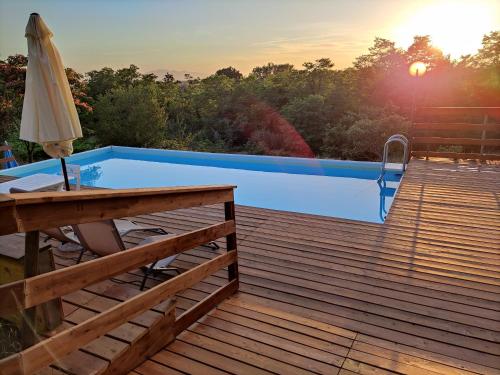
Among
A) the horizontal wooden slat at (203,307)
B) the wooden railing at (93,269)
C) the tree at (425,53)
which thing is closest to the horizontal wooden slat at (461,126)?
the horizontal wooden slat at (203,307)

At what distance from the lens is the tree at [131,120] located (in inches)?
509

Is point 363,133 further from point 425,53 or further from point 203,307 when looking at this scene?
point 203,307

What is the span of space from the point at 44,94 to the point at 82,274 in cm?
272

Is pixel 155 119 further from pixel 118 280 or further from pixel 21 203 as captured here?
pixel 21 203

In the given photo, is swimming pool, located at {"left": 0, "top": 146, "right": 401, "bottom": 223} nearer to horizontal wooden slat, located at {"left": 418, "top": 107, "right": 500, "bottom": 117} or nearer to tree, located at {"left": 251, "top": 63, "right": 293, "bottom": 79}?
horizontal wooden slat, located at {"left": 418, "top": 107, "right": 500, "bottom": 117}

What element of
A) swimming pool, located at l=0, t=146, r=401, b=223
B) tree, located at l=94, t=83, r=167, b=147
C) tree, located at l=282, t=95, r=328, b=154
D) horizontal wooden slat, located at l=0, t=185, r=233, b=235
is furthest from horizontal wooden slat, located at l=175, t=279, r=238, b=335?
tree, located at l=282, t=95, r=328, b=154

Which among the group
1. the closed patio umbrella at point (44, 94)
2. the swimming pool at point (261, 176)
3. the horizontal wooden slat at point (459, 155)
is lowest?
the swimming pool at point (261, 176)

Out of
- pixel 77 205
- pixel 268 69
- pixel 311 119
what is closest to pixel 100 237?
pixel 77 205

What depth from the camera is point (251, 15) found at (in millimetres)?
11297

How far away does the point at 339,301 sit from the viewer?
2.90m

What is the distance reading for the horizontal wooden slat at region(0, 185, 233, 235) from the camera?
4.26 feet

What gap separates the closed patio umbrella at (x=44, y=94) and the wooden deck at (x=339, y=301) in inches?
50.0

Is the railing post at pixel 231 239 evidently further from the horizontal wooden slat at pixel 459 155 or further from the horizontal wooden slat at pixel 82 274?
the horizontal wooden slat at pixel 459 155

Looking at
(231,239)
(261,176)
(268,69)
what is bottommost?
(261,176)
